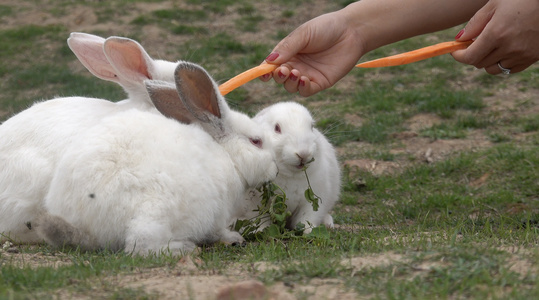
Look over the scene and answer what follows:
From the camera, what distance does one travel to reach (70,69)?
10977 millimetres

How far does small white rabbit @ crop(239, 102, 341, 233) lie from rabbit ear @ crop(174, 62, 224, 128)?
0.51 metres

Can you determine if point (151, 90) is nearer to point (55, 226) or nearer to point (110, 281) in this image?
point (55, 226)

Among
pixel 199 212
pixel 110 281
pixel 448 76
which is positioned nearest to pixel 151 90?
pixel 199 212

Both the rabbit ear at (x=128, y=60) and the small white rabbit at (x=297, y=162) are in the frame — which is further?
the small white rabbit at (x=297, y=162)

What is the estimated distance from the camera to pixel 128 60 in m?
4.61

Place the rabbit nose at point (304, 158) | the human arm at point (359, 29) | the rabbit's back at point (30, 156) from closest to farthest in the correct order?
1. the rabbit's back at point (30, 156)
2. the rabbit nose at point (304, 158)
3. the human arm at point (359, 29)

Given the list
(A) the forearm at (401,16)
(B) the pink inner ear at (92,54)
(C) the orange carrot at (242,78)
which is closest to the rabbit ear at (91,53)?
(B) the pink inner ear at (92,54)

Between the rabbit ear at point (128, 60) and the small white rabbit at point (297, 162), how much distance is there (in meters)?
0.89

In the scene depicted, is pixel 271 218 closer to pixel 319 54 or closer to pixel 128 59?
pixel 128 59

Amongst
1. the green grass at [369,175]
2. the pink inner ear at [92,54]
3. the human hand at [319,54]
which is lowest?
the green grass at [369,175]

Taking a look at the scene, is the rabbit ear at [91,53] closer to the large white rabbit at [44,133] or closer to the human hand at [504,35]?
the large white rabbit at [44,133]

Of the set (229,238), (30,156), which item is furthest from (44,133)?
(229,238)

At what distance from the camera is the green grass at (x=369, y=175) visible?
293 cm

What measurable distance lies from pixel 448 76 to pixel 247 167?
5966 millimetres
